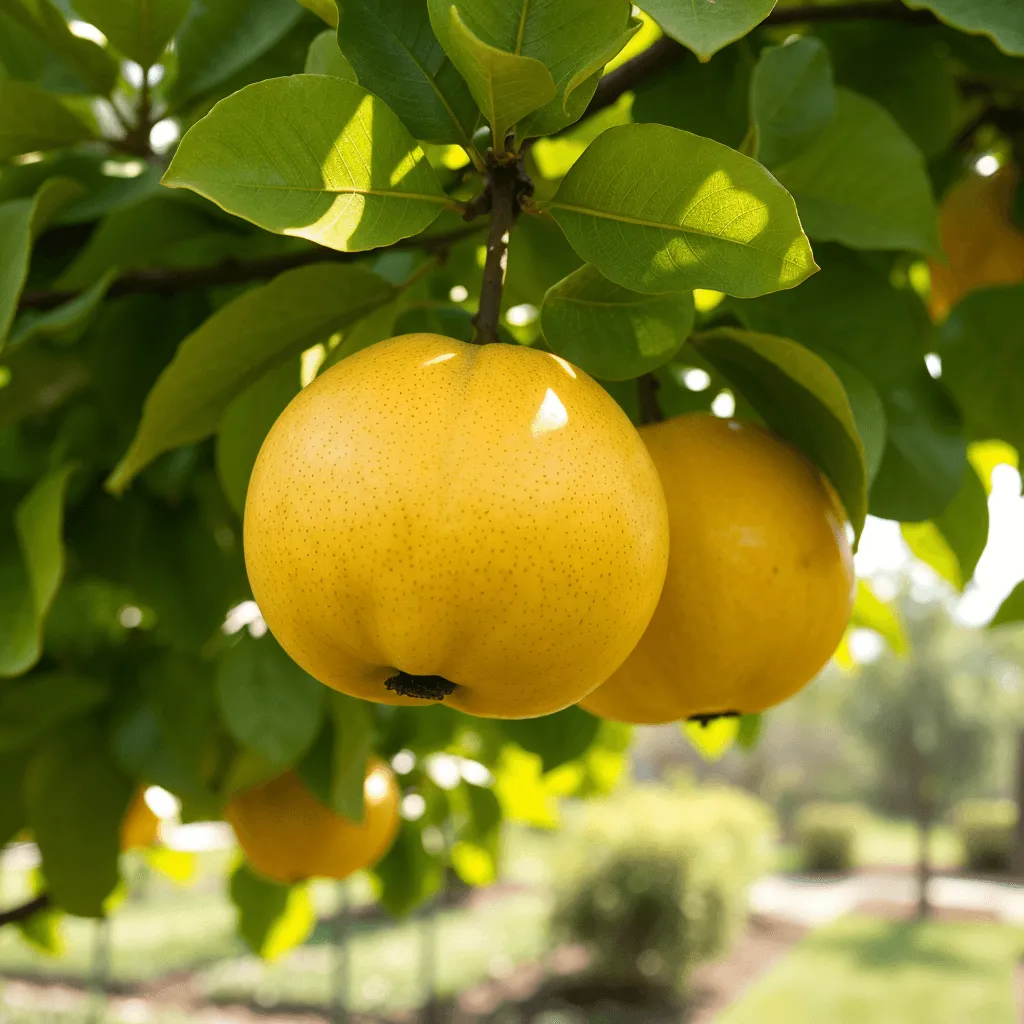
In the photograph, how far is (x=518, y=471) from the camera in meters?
0.50

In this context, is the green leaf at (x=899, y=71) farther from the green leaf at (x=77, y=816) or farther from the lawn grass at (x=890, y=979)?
the lawn grass at (x=890, y=979)

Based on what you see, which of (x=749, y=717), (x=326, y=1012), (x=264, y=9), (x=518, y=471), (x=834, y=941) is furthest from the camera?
(x=834, y=941)

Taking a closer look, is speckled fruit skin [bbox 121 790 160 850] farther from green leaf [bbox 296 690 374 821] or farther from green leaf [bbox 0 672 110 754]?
green leaf [bbox 296 690 374 821]

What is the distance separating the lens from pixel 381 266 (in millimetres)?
1004

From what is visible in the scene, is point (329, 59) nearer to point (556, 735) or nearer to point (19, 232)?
point (19, 232)

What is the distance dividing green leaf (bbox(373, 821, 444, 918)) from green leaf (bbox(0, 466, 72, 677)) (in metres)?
1.49

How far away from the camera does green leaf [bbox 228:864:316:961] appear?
87.5 inches

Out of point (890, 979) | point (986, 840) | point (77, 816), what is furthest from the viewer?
point (986, 840)

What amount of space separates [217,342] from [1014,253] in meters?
0.96

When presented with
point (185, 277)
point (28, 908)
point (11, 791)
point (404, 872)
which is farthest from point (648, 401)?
point (404, 872)

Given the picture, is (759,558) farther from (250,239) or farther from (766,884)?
(766,884)

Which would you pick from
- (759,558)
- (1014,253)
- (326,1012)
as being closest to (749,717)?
(1014,253)

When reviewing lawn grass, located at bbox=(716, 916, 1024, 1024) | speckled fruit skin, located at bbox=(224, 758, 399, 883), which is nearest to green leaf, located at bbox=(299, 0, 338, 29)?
speckled fruit skin, located at bbox=(224, 758, 399, 883)

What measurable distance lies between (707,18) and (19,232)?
1.76 ft
